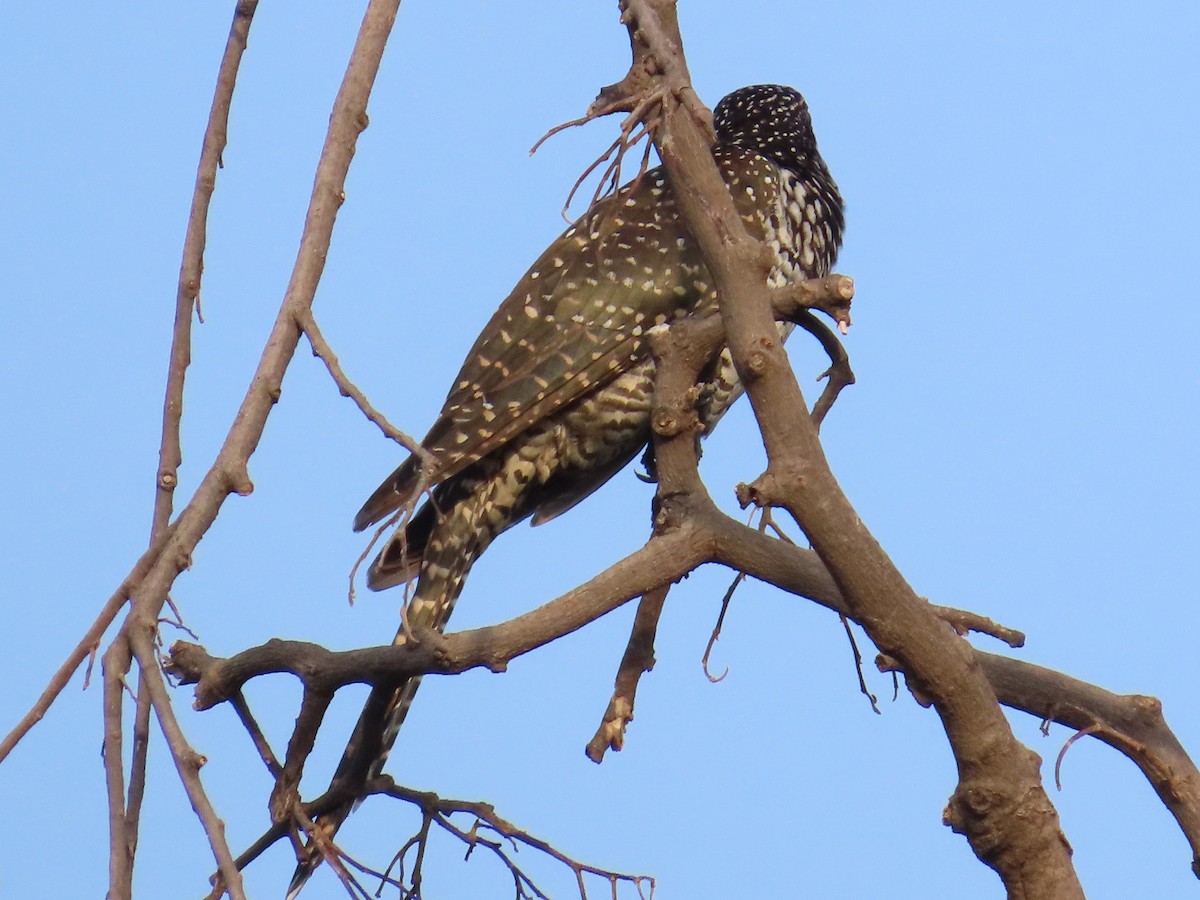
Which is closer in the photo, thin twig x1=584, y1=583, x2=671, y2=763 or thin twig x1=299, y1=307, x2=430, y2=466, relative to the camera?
thin twig x1=299, y1=307, x2=430, y2=466

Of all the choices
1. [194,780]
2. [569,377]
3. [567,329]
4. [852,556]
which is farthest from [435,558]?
[194,780]

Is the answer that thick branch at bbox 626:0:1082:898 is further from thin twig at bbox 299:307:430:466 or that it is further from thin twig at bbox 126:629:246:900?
thin twig at bbox 126:629:246:900

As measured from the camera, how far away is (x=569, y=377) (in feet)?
16.9

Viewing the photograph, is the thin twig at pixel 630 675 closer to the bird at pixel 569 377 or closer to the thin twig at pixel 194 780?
the bird at pixel 569 377

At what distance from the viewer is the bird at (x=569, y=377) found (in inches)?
193

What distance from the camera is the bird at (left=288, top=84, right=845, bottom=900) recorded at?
4.91 meters

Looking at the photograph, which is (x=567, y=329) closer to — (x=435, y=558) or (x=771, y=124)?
(x=435, y=558)

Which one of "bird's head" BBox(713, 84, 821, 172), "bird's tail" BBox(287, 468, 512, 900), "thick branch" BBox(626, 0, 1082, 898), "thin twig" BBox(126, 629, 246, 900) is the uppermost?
"bird's head" BBox(713, 84, 821, 172)

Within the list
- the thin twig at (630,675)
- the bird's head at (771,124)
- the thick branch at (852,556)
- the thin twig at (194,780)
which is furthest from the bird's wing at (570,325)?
the thin twig at (194,780)

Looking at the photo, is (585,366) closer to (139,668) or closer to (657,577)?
(657,577)

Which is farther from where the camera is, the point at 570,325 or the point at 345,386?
the point at 570,325

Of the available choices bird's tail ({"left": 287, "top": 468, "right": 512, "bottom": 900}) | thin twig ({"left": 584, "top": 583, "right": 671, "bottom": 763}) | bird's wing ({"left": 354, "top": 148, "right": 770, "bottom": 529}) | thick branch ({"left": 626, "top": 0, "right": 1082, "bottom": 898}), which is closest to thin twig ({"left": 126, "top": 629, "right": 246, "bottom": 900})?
thick branch ({"left": 626, "top": 0, "right": 1082, "bottom": 898})

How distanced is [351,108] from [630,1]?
62cm

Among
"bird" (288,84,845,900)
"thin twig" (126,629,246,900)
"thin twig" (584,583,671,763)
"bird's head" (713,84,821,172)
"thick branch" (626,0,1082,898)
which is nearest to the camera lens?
"thin twig" (126,629,246,900)
